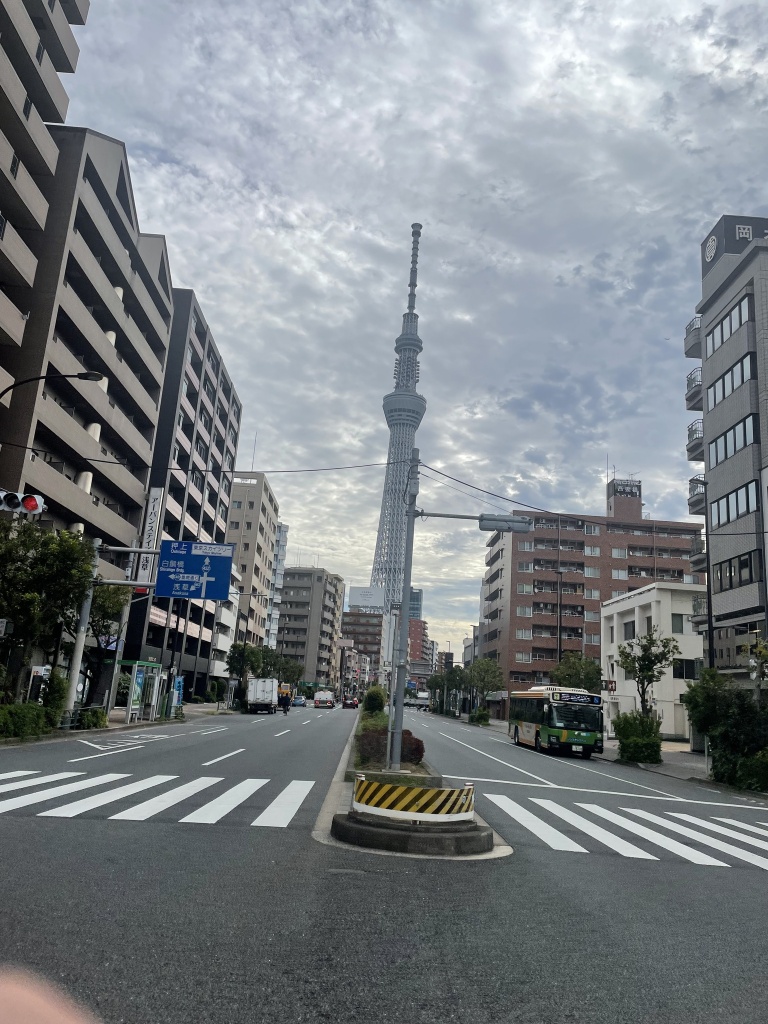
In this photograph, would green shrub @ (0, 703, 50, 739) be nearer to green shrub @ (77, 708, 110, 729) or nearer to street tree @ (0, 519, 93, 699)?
street tree @ (0, 519, 93, 699)

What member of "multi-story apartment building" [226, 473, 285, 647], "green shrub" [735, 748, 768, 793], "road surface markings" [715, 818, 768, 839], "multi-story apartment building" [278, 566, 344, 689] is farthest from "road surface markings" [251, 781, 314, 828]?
"multi-story apartment building" [278, 566, 344, 689]

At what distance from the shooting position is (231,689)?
7531 centimetres

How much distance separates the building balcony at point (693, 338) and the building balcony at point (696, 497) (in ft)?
25.6

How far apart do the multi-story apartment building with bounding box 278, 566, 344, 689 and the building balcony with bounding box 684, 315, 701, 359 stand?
4245 inches

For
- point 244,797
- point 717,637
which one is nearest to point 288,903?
point 244,797

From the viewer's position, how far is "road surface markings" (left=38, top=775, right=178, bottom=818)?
35.4ft

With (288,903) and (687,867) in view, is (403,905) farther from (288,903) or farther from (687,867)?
(687,867)

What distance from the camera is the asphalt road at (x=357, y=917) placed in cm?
480

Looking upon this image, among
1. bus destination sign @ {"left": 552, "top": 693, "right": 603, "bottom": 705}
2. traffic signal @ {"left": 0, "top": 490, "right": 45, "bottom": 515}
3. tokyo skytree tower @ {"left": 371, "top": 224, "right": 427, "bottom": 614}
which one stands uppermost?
tokyo skytree tower @ {"left": 371, "top": 224, "right": 427, "bottom": 614}

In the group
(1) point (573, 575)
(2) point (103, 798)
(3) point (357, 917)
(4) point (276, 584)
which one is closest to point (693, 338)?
(2) point (103, 798)

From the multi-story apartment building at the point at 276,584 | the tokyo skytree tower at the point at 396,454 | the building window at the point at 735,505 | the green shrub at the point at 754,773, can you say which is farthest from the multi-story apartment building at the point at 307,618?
the green shrub at the point at 754,773

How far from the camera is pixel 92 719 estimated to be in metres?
28.2

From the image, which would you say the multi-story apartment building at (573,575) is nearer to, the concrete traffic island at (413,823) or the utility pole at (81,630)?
the utility pole at (81,630)

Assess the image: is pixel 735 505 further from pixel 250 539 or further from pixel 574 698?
pixel 250 539
